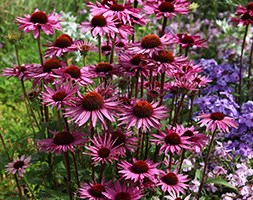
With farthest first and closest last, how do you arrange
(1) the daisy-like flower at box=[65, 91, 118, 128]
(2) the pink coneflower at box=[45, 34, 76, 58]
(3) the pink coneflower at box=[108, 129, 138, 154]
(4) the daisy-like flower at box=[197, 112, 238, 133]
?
(2) the pink coneflower at box=[45, 34, 76, 58] < (4) the daisy-like flower at box=[197, 112, 238, 133] < (3) the pink coneflower at box=[108, 129, 138, 154] < (1) the daisy-like flower at box=[65, 91, 118, 128]

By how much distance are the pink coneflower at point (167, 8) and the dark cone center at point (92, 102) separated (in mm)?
590

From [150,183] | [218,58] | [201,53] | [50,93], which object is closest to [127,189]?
[150,183]

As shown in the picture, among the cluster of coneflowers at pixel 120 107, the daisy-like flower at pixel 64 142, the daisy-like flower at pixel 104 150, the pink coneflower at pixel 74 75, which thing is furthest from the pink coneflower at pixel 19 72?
the daisy-like flower at pixel 104 150

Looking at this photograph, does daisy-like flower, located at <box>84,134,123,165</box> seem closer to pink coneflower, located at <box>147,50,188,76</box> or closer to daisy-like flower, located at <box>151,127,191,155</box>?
daisy-like flower, located at <box>151,127,191,155</box>

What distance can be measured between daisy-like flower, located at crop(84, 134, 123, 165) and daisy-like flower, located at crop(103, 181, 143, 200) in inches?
4.7

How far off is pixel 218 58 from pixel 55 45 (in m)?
2.58

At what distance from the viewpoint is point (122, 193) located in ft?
5.80

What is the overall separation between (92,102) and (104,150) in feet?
0.65

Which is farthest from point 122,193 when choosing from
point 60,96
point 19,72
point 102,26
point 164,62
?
point 19,72

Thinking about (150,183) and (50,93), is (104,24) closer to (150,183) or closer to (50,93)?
(50,93)

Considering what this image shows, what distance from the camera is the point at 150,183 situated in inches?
71.1

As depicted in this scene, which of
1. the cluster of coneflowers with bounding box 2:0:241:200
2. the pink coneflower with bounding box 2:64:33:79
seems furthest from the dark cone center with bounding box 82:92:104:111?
the pink coneflower with bounding box 2:64:33:79

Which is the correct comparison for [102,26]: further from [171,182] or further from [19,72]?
[171,182]

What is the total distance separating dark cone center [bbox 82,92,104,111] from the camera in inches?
68.9
